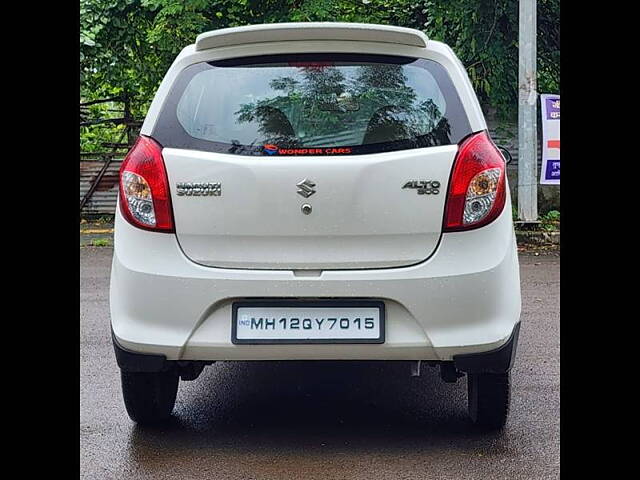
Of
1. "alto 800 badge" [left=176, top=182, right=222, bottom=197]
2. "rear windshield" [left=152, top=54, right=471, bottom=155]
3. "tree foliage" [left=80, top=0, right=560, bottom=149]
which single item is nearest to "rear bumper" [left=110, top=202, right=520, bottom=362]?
"alto 800 badge" [left=176, top=182, right=222, bottom=197]

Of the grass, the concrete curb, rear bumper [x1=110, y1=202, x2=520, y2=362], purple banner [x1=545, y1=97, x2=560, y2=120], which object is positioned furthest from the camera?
purple banner [x1=545, y1=97, x2=560, y2=120]

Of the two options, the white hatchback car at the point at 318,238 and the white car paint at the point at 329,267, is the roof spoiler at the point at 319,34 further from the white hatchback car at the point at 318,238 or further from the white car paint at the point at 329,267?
the white car paint at the point at 329,267

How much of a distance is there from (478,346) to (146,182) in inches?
55.7

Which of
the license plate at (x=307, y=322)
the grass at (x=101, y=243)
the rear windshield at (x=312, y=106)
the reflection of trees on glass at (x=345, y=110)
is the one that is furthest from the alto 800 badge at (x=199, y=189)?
the grass at (x=101, y=243)

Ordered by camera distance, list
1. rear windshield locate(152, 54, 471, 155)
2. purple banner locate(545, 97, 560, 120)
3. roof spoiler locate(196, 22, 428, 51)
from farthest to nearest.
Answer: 1. purple banner locate(545, 97, 560, 120)
2. roof spoiler locate(196, 22, 428, 51)
3. rear windshield locate(152, 54, 471, 155)

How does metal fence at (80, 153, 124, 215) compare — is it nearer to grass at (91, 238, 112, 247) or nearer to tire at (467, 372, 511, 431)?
grass at (91, 238, 112, 247)

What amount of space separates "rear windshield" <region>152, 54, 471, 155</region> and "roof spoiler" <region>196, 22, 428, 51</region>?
0.24 feet

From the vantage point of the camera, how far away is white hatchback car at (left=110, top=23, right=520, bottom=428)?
3678 millimetres

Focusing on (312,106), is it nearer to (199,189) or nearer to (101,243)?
(199,189)

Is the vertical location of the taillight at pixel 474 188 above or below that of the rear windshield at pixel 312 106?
below

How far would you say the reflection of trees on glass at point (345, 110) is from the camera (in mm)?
3793

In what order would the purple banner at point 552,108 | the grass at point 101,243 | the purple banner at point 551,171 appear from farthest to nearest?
the purple banner at point 552,108 < the purple banner at point 551,171 < the grass at point 101,243
